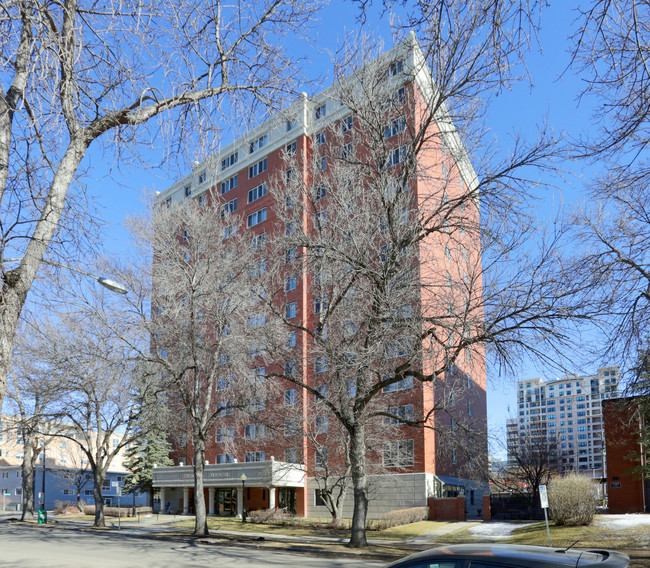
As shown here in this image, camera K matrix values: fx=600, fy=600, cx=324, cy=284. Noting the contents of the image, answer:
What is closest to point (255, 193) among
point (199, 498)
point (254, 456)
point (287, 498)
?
point (254, 456)

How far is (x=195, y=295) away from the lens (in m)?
27.0

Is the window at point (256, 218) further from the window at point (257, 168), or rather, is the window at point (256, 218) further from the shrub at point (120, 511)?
the shrub at point (120, 511)

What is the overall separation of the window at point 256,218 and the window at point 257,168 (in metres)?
4.04

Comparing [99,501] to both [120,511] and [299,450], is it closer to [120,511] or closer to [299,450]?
[299,450]

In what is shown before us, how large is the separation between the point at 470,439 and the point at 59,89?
57.6ft

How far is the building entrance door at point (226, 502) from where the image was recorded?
5209cm

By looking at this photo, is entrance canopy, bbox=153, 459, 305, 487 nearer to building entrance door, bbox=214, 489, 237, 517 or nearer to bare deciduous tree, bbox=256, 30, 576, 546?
building entrance door, bbox=214, 489, 237, 517

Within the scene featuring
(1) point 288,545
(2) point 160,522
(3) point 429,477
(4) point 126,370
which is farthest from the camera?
(2) point 160,522

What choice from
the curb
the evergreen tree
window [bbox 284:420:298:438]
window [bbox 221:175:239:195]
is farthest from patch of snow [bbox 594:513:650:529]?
window [bbox 221:175:239:195]

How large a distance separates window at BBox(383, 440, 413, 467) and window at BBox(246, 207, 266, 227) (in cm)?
2558

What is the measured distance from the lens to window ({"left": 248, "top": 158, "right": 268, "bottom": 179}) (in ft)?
189

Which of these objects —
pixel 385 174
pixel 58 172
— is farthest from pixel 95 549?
pixel 58 172

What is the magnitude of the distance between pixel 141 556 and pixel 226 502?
118 feet

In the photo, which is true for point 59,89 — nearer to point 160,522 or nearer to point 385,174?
point 385,174
